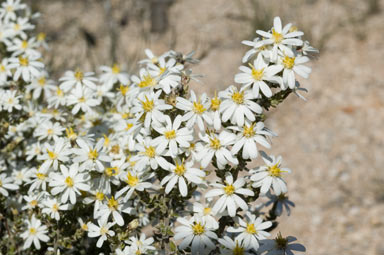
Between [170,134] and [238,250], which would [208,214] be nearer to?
[238,250]

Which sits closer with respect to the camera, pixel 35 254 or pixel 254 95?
pixel 254 95

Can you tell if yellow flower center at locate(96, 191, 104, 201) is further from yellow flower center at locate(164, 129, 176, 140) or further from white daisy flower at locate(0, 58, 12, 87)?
white daisy flower at locate(0, 58, 12, 87)

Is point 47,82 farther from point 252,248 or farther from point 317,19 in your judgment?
point 317,19

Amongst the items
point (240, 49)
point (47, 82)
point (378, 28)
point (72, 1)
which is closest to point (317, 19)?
point (378, 28)

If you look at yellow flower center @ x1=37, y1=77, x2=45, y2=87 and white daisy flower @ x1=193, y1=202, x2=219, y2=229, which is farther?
yellow flower center @ x1=37, y1=77, x2=45, y2=87

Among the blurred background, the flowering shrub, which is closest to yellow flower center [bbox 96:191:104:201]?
the flowering shrub

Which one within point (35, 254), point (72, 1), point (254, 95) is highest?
point (72, 1)

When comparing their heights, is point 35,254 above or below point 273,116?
below
